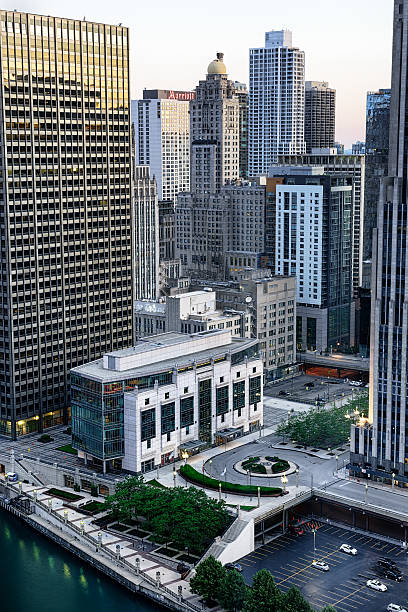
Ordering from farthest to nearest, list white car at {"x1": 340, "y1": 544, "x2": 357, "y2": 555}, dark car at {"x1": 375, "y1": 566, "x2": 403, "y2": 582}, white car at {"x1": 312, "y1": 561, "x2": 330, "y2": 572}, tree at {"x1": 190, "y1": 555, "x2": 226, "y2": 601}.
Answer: white car at {"x1": 340, "y1": 544, "x2": 357, "y2": 555} < white car at {"x1": 312, "y1": 561, "x2": 330, "y2": 572} < dark car at {"x1": 375, "y1": 566, "x2": 403, "y2": 582} < tree at {"x1": 190, "y1": 555, "x2": 226, "y2": 601}

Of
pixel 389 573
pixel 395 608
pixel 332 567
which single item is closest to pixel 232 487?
pixel 332 567

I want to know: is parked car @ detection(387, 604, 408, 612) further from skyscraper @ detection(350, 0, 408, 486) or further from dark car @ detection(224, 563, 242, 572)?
skyscraper @ detection(350, 0, 408, 486)

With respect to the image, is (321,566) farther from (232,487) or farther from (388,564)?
(232,487)

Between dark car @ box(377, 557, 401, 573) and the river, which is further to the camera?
dark car @ box(377, 557, 401, 573)

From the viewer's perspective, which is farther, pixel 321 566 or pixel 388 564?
pixel 321 566

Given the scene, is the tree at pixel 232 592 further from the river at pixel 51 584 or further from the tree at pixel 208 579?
the river at pixel 51 584

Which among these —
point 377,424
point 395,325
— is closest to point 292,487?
point 377,424

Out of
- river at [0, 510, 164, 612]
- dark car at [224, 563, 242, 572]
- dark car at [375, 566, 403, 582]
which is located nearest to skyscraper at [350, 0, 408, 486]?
dark car at [375, 566, 403, 582]
